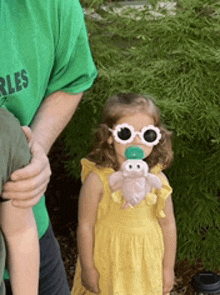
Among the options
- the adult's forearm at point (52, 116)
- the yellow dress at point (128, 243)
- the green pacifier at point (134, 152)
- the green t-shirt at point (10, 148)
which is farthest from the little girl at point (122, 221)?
the green t-shirt at point (10, 148)

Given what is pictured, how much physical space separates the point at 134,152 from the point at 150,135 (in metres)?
0.11

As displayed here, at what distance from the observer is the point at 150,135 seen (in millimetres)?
1845

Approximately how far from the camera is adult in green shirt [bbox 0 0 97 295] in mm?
1129

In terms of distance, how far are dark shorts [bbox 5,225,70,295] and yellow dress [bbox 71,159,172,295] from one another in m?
0.53

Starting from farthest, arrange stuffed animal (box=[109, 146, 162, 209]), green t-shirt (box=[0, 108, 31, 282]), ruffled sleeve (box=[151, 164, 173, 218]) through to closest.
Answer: ruffled sleeve (box=[151, 164, 173, 218]) < stuffed animal (box=[109, 146, 162, 209]) < green t-shirt (box=[0, 108, 31, 282])

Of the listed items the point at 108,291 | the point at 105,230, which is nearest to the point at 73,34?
the point at 105,230

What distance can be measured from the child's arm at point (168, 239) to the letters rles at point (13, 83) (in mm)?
1086

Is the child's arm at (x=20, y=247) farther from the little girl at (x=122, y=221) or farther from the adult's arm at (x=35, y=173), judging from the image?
the little girl at (x=122, y=221)

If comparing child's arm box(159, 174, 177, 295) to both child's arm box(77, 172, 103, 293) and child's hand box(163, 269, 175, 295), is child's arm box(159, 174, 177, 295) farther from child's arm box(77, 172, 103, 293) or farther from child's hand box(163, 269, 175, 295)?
child's arm box(77, 172, 103, 293)

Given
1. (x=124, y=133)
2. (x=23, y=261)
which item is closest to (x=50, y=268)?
(x=23, y=261)

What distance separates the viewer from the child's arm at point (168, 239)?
6.83ft

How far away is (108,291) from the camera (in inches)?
85.7

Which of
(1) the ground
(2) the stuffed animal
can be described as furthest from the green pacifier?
(1) the ground

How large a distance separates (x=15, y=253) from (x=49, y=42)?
25.3 inches
